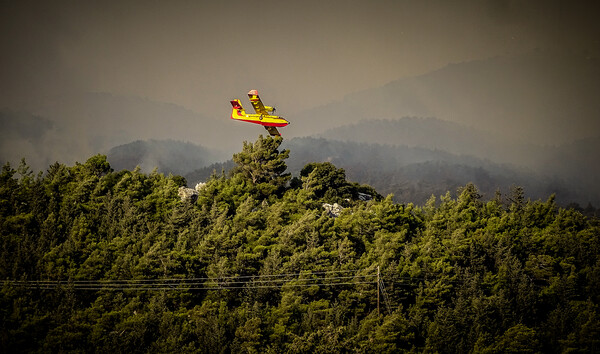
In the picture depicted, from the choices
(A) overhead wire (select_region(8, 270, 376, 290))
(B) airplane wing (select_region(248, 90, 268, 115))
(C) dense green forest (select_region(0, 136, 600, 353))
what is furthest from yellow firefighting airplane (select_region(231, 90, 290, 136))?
(A) overhead wire (select_region(8, 270, 376, 290))

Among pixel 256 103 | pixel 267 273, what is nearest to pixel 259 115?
pixel 256 103

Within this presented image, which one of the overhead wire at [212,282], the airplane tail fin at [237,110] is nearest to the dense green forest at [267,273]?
the overhead wire at [212,282]

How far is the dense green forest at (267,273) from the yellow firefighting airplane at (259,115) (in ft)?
24.9

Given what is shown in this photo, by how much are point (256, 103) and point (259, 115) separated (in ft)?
8.32

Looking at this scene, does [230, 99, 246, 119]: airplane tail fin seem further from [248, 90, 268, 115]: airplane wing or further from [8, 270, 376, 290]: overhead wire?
[8, 270, 376, 290]: overhead wire

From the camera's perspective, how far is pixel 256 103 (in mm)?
57031

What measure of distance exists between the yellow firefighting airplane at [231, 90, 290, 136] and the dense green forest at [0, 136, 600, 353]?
7.59 metres

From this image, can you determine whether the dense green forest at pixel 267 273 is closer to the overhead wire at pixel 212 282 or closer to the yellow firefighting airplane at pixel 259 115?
the overhead wire at pixel 212 282

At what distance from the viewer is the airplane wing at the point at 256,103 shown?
55800 millimetres

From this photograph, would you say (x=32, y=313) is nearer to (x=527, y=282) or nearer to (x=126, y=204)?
(x=126, y=204)

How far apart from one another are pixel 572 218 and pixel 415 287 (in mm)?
26496

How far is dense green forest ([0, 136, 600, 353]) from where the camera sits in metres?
39.8

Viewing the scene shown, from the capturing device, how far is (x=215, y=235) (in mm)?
49250

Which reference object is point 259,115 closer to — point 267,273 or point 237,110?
point 237,110
